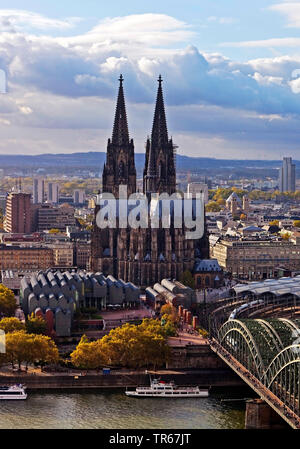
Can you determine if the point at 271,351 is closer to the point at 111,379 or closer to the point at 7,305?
the point at 111,379

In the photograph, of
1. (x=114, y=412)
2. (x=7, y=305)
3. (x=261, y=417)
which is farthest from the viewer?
(x=7, y=305)

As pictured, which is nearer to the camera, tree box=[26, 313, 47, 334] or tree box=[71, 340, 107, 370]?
tree box=[71, 340, 107, 370]

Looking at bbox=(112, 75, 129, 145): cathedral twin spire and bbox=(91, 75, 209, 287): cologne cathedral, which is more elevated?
bbox=(112, 75, 129, 145): cathedral twin spire

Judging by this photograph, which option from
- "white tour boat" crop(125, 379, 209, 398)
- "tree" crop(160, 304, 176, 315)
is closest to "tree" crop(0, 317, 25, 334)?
"white tour boat" crop(125, 379, 209, 398)

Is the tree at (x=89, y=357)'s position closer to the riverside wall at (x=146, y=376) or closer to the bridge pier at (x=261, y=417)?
the riverside wall at (x=146, y=376)

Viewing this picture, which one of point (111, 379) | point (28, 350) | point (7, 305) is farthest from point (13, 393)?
point (7, 305)

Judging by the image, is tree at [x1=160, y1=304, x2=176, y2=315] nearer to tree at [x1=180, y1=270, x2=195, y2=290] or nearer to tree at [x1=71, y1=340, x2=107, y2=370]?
tree at [x1=180, y1=270, x2=195, y2=290]
